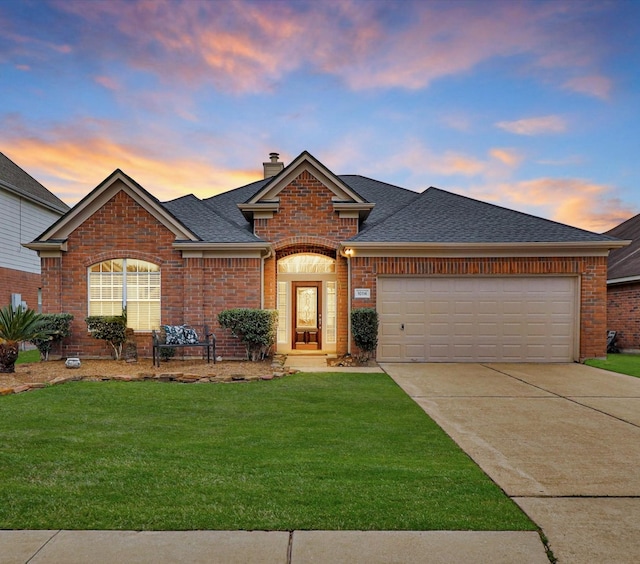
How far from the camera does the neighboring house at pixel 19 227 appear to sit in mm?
17703

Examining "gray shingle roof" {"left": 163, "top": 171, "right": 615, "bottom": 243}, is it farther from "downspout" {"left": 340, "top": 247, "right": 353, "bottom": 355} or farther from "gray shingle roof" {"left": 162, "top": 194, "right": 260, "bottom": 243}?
"downspout" {"left": 340, "top": 247, "right": 353, "bottom": 355}

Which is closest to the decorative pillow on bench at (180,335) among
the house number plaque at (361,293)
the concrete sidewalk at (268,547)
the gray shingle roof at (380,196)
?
the house number plaque at (361,293)

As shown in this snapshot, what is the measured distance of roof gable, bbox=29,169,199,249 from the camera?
11.9 meters

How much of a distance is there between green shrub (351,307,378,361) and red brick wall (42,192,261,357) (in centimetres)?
305

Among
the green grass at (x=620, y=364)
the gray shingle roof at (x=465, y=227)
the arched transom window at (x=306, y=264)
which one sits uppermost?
the gray shingle roof at (x=465, y=227)

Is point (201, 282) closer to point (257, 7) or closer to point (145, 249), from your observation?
point (145, 249)

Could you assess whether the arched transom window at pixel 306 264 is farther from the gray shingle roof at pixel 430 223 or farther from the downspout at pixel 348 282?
the gray shingle roof at pixel 430 223

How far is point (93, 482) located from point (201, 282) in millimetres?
8835

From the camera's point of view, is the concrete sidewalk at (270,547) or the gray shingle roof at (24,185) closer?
the concrete sidewalk at (270,547)

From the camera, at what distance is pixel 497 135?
16.2 meters

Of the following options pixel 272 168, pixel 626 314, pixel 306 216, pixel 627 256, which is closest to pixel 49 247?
pixel 306 216

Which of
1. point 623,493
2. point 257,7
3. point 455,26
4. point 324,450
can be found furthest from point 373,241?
point 623,493

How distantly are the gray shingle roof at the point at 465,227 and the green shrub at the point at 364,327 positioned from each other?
84.3 inches

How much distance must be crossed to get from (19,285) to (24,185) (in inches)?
194
